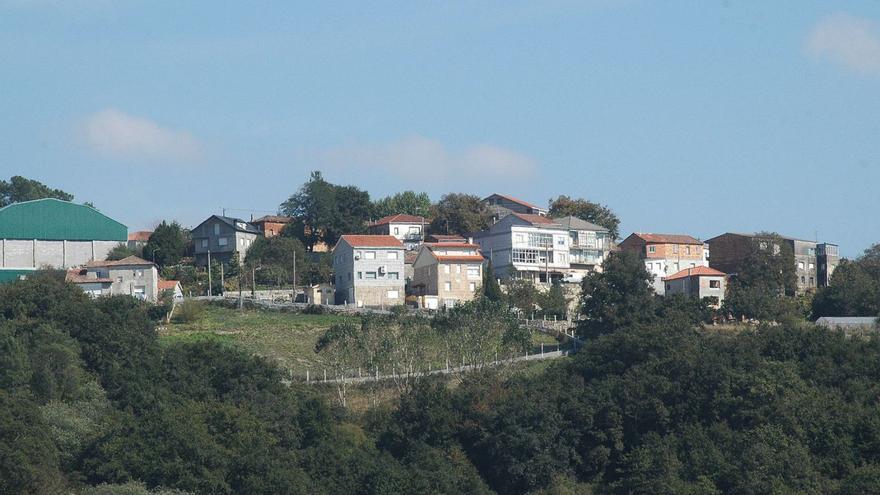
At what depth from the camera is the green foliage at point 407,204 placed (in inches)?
3642

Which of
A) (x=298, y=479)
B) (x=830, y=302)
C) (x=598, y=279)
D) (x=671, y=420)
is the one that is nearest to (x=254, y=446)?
(x=298, y=479)

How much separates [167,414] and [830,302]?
36485mm

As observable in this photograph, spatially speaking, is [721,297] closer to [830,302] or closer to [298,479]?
[830,302]

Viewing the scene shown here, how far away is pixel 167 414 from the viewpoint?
3959 cm

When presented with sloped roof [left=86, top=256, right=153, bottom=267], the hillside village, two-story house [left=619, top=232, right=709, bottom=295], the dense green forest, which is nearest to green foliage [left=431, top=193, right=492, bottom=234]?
the hillside village

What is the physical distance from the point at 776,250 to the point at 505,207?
20319mm

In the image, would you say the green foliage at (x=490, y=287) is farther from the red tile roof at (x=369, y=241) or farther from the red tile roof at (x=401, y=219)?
the red tile roof at (x=401, y=219)

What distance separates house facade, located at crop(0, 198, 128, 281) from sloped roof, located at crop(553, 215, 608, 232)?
24593 mm

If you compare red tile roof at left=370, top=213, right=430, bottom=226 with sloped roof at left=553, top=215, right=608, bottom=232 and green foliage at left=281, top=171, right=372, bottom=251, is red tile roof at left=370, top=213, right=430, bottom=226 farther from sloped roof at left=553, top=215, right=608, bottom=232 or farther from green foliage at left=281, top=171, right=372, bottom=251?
sloped roof at left=553, top=215, right=608, bottom=232

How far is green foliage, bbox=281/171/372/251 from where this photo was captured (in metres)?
80.6

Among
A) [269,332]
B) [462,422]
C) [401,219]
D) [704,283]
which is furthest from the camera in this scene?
[401,219]

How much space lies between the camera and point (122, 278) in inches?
2653

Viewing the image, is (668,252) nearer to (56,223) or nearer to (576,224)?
(576,224)

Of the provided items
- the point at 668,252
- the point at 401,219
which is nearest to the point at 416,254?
the point at 401,219
